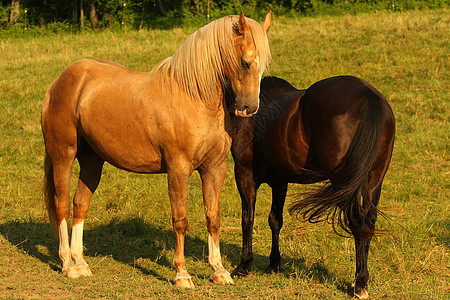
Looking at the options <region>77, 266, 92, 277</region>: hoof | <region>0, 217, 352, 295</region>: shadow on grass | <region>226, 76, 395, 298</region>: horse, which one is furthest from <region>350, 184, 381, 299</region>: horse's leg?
<region>77, 266, 92, 277</region>: hoof

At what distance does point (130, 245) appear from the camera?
6.33 meters

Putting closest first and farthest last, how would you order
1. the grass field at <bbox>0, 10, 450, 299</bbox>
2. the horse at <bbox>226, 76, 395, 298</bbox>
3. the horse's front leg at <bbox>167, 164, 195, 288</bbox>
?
the horse at <bbox>226, 76, 395, 298</bbox> < the horse's front leg at <bbox>167, 164, 195, 288</bbox> < the grass field at <bbox>0, 10, 450, 299</bbox>

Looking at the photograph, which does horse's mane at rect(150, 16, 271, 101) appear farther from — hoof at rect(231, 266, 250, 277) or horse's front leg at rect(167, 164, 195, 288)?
hoof at rect(231, 266, 250, 277)

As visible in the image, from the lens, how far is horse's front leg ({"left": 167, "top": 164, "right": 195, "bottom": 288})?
15.3ft

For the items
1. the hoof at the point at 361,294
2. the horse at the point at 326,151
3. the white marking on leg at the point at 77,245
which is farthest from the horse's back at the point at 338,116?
the white marking on leg at the point at 77,245

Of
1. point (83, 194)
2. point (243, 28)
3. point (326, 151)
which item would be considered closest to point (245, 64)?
point (243, 28)

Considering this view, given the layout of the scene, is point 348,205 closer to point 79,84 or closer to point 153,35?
point 79,84

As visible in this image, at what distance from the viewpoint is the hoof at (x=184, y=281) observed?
4.71 meters

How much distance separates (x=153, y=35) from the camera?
20.9 m

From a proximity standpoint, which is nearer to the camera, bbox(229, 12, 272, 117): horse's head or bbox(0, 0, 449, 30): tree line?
bbox(229, 12, 272, 117): horse's head

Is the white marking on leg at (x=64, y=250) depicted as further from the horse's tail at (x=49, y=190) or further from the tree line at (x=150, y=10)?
the tree line at (x=150, y=10)

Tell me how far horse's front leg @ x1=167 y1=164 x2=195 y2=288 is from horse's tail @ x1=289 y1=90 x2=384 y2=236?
0.98 m

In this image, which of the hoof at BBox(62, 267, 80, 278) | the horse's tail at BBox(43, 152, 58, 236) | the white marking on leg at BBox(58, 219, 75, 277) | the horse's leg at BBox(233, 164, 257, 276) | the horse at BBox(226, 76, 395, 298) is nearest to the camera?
the horse at BBox(226, 76, 395, 298)

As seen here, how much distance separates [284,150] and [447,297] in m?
1.86
